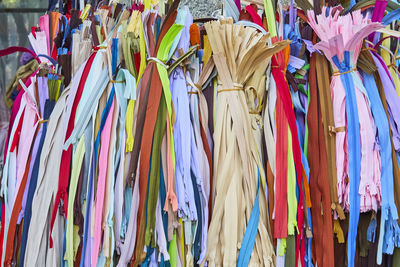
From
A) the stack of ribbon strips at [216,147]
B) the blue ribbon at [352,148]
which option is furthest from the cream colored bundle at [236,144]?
the blue ribbon at [352,148]

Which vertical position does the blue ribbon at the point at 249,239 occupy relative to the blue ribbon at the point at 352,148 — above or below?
below

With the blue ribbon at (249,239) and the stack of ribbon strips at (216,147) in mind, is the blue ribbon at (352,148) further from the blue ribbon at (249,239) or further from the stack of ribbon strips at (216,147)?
the blue ribbon at (249,239)

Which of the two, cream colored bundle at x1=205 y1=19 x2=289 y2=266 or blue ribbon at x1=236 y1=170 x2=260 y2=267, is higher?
cream colored bundle at x1=205 y1=19 x2=289 y2=266

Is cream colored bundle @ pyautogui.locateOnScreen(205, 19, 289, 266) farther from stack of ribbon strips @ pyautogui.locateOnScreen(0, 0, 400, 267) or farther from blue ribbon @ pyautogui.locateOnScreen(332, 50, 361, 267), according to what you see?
blue ribbon @ pyautogui.locateOnScreen(332, 50, 361, 267)

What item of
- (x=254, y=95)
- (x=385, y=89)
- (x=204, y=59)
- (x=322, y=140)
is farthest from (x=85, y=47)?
(x=385, y=89)

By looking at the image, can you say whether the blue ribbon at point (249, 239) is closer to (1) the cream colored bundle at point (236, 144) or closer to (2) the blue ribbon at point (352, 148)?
(1) the cream colored bundle at point (236, 144)

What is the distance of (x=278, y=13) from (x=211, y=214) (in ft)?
1.87

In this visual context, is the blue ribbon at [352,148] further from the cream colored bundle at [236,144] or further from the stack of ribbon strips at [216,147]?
the cream colored bundle at [236,144]

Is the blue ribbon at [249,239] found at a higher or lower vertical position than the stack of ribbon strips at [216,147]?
lower

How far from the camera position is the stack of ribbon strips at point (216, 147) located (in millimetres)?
1110

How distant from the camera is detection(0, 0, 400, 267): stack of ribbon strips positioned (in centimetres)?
111

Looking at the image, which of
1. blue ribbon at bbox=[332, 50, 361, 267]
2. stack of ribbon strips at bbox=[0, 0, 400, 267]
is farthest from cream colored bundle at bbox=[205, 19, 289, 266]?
blue ribbon at bbox=[332, 50, 361, 267]

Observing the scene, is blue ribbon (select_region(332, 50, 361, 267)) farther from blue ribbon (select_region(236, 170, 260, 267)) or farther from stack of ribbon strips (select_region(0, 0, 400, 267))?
blue ribbon (select_region(236, 170, 260, 267))

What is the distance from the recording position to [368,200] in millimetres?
1113
